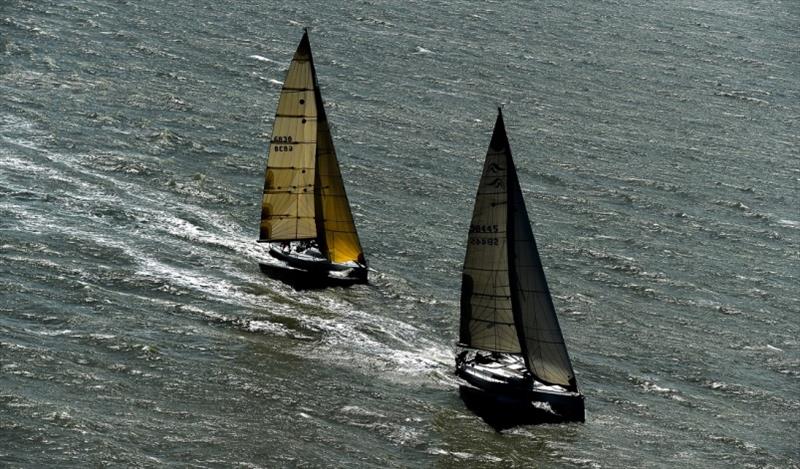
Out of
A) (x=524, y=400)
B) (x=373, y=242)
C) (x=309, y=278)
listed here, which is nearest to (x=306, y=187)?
(x=309, y=278)

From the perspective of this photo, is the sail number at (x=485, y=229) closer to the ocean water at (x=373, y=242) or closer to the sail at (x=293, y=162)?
the ocean water at (x=373, y=242)

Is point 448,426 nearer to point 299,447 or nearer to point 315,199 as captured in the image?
point 299,447

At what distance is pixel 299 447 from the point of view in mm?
56031

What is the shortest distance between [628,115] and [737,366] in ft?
179

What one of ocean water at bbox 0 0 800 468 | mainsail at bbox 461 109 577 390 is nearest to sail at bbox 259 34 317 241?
ocean water at bbox 0 0 800 468

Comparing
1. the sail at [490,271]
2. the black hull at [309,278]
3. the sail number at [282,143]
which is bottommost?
the black hull at [309,278]

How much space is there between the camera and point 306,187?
3066 inches

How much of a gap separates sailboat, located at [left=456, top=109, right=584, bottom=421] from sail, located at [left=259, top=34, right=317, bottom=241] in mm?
17005

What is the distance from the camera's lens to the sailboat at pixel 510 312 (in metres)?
62.0

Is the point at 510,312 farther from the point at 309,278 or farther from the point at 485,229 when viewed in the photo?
the point at 309,278

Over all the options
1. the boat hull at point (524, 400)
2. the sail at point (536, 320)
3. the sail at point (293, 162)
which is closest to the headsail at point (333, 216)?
the sail at point (293, 162)

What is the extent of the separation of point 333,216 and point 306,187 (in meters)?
2.46

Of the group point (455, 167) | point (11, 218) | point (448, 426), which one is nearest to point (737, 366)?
point (448, 426)

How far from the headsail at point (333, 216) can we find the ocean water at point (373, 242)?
8.77 feet
